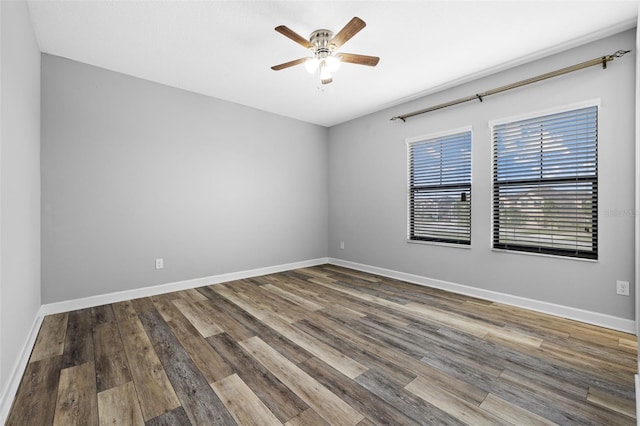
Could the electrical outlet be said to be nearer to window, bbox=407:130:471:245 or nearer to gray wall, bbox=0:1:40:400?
window, bbox=407:130:471:245

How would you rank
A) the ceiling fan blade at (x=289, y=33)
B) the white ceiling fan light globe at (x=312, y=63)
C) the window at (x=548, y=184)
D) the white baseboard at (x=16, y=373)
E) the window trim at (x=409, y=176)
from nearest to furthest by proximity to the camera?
the white baseboard at (x=16, y=373), the ceiling fan blade at (x=289, y=33), the white ceiling fan light globe at (x=312, y=63), the window at (x=548, y=184), the window trim at (x=409, y=176)

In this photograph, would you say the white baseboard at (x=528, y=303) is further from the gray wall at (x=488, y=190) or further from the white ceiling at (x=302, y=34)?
the white ceiling at (x=302, y=34)

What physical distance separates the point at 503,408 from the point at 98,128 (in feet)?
14.3

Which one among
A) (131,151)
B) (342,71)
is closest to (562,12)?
(342,71)

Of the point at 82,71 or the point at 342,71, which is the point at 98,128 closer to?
the point at 82,71

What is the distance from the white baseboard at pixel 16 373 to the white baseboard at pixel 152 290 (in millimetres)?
447

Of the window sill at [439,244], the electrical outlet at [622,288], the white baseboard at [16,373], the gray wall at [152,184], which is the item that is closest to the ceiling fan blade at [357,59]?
the gray wall at [152,184]

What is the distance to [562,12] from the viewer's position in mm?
2270

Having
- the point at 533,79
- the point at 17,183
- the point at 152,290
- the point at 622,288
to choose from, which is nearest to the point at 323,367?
the point at 17,183

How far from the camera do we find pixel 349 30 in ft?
6.82

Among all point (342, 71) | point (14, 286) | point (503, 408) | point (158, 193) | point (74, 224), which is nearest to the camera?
point (503, 408)

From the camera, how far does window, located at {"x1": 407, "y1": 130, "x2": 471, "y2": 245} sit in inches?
141

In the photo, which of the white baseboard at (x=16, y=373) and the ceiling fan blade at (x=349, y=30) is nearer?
the white baseboard at (x=16, y=373)

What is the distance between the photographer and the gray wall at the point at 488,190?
98.0 inches
